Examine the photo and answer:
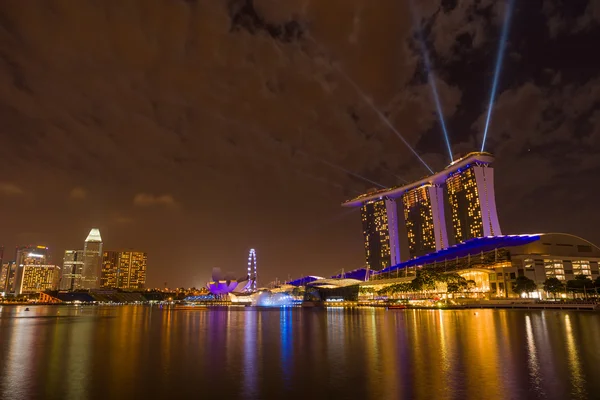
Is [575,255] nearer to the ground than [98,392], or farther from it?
farther from it

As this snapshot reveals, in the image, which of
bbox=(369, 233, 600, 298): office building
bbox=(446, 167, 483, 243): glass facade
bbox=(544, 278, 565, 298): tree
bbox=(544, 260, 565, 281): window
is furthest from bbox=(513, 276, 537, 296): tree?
bbox=(446, 167, 483, 243): glass facade

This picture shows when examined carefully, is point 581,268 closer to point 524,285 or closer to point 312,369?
point 524,285

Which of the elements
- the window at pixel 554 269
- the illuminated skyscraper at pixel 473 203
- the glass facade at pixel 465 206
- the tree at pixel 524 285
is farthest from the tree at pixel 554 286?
the glass facade at pixel 465 206

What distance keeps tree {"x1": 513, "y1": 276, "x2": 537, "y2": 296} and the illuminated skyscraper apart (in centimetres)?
6036

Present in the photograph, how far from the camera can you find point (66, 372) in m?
20.8

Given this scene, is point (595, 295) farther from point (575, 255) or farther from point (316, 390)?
point (316, 390)

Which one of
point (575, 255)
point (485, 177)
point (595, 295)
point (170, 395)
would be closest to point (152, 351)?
point (170, 395)

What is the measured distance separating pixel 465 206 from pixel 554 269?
233 ft

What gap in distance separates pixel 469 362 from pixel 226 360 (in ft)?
42.8

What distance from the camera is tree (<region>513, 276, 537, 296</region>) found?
107 metres

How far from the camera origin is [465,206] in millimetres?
186625

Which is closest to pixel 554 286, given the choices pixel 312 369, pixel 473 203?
pixel 473 203

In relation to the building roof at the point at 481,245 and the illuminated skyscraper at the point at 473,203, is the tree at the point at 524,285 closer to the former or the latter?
the building roof at the point at 481,245

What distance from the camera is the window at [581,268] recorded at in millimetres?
119312
